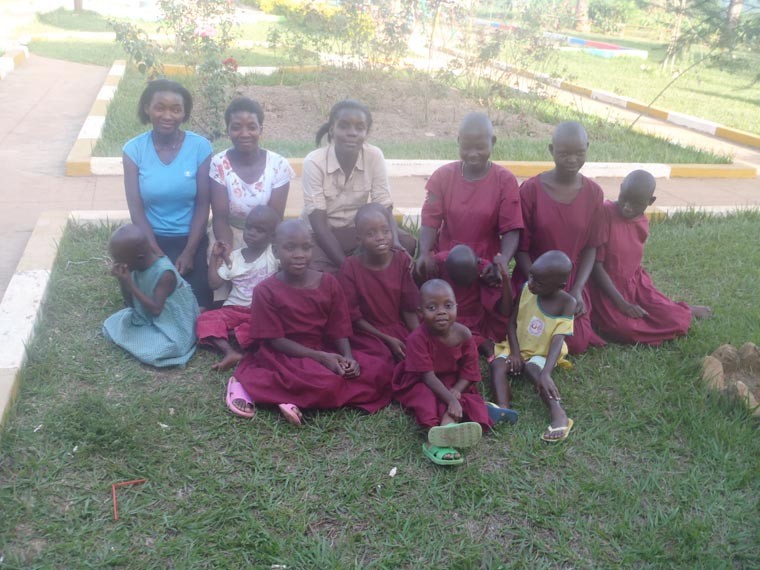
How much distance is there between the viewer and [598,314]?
166 inches

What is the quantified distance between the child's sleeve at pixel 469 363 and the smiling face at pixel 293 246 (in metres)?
0.88

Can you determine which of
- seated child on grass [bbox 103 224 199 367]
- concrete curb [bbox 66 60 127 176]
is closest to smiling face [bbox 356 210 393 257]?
seated child on grass [bbox 103 224 199 367]

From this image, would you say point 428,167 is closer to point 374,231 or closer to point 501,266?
point 501,266

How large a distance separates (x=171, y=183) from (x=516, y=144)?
503 centimetres

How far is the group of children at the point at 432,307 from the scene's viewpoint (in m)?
3.36

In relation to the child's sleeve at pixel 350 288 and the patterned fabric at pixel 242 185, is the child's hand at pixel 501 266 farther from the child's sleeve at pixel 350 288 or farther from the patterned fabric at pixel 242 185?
the patterned fabric at pixel 242 185

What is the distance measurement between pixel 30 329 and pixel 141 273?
653 mm

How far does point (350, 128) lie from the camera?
406 cm

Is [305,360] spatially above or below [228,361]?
above

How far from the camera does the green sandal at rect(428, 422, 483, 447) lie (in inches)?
117

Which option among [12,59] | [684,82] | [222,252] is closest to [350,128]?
[222,252]

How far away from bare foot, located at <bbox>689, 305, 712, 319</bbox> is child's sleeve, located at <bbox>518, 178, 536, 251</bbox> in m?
1.18

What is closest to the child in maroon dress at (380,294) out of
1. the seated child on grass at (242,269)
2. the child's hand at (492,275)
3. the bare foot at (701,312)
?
the child's hand at (492,275)

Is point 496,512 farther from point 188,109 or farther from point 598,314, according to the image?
point 188,109
